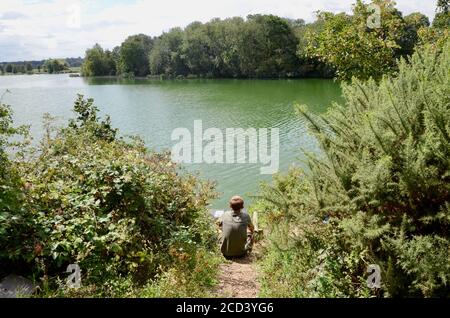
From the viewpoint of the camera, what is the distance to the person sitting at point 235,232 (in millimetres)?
6734

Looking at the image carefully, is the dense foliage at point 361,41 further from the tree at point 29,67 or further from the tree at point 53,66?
the tree at point 29,67

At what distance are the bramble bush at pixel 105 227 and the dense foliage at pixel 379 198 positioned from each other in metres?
1.46

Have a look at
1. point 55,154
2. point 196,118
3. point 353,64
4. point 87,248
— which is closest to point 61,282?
point 87,248

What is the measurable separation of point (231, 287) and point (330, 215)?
161 centimetres

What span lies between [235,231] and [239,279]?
97 centimetres

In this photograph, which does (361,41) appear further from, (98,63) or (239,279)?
(98,63)

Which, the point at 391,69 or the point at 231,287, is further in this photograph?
the point at 391,69

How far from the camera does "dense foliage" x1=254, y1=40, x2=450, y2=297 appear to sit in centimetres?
409

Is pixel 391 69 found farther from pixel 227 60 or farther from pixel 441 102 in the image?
pixel 227 60

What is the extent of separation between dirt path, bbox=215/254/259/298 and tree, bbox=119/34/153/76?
87.0 metres

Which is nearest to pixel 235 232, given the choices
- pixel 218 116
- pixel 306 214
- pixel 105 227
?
pixel 306 214

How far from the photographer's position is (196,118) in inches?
1200

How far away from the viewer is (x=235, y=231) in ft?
22.0

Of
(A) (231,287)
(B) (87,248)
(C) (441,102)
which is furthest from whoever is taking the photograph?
(A) (231,287)
